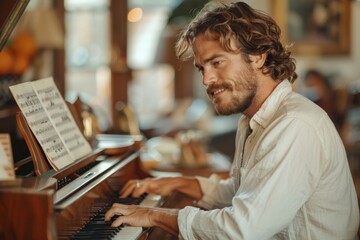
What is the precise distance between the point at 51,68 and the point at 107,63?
2.19ft

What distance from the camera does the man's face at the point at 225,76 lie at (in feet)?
6.73

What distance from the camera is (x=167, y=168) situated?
370cm

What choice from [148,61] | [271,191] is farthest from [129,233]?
[148,61]

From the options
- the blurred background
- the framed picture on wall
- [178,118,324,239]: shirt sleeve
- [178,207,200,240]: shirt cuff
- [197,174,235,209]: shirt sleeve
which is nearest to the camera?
[178,118,324,239]: shirt sleeve

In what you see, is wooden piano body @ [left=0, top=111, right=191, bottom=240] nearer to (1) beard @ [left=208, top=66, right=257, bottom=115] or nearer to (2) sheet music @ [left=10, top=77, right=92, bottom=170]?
(2) sheet music @ [left=10, top=77, right=92, bottom=170]

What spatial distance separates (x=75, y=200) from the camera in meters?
1.81

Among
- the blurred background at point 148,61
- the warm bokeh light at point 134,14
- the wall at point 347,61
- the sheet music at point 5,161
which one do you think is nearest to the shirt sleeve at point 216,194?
the sheet music at point 5,161

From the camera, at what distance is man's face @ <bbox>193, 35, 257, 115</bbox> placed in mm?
2051

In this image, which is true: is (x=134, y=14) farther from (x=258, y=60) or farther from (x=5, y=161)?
(x=5, y=161)

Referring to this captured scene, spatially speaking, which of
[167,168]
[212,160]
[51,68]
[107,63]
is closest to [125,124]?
[167,168]

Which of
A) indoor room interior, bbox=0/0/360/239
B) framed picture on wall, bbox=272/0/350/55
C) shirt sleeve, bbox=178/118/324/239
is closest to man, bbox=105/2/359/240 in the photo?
shirt sleeve, bbox=178/118/324/239

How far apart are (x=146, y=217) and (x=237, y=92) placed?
0.54 metres

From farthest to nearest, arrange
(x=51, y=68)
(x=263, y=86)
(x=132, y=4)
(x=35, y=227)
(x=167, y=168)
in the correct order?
Result: (x=132, y=4)
(x=51, y=68)
(x=167, y=168)
(x=263, y=86)
(x=35, y=227)

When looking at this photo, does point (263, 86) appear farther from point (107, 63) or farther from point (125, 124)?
point (107, 63)
